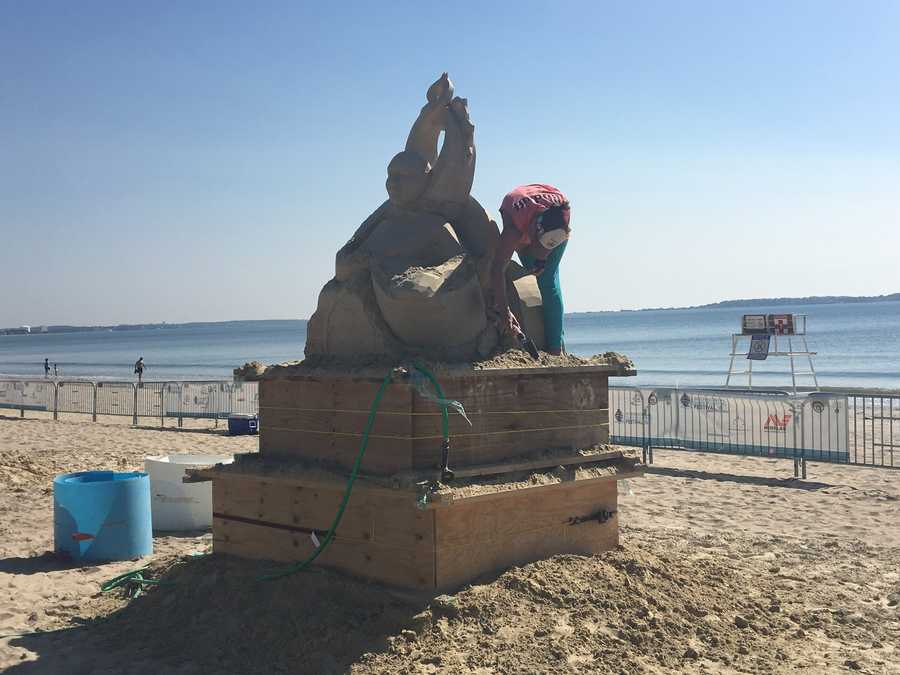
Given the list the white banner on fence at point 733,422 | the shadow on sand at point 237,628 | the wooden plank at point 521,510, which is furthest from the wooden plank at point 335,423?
the white banner on fence at point 733,422

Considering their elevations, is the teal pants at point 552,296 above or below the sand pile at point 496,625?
above

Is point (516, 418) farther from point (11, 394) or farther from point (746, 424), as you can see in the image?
point (11, 394)

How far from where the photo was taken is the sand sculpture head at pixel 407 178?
545 cm

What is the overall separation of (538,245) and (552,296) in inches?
15.7

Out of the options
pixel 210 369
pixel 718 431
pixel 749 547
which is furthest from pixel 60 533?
pixel 210 369

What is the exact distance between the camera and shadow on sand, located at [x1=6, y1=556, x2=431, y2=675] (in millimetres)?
4309

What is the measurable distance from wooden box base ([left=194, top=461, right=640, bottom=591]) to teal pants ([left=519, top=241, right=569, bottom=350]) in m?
0.97

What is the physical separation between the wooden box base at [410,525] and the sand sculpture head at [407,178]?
1944 millimetres

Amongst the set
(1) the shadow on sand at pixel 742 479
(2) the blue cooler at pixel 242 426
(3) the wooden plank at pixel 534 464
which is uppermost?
(3) the wooden plank at pixel 534 464

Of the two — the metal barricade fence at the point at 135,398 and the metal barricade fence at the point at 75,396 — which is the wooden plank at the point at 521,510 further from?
the metal barricade fence at the point at 75,396

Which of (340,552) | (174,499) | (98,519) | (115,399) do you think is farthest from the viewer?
(115,399)

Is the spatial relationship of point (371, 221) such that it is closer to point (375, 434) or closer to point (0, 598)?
point (375, 434)

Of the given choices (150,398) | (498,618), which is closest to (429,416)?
(498,618)

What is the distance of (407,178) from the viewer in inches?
215
